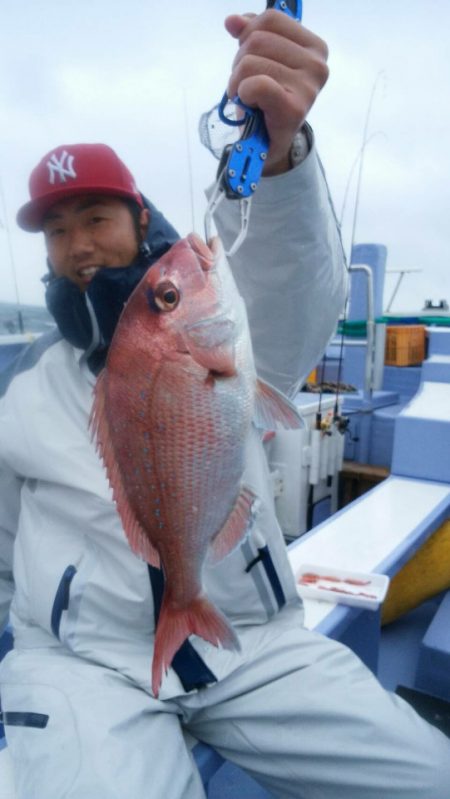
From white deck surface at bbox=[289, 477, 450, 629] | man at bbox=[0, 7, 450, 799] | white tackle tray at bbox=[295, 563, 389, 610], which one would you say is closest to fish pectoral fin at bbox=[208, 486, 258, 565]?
man at bbox=[0, 7, 450, 799]

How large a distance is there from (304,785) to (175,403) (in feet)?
3.52

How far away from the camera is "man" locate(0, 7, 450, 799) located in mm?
1247

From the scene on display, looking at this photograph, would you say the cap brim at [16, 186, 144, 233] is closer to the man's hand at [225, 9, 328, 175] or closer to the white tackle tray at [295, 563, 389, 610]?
the man's hand at [225, 9, 328, 175]

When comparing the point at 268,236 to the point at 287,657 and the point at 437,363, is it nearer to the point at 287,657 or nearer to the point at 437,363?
the point at 287,657

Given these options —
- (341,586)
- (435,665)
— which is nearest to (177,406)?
(341,586)

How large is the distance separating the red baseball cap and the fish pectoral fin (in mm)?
1032

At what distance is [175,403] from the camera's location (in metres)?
1.03

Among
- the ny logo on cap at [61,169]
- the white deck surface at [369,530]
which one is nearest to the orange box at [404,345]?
the white deck surface at [369,530]

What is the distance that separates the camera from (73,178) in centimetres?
163

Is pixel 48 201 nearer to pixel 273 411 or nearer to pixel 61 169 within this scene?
pixel 61 169

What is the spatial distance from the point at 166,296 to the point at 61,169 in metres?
0.84

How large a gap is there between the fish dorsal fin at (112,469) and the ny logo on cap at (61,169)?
84cm

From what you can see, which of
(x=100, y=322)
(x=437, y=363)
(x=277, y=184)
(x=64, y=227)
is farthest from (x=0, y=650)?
(x=437, y=363)

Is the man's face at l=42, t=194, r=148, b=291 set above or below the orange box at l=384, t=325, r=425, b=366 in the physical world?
above
